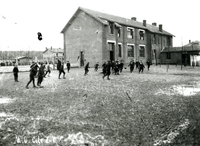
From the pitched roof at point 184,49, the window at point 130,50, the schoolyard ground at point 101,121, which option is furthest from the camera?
the pitched roof at point 184,49

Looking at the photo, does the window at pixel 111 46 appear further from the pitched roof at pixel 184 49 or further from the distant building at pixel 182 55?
the pitched roof at pixel 184 49

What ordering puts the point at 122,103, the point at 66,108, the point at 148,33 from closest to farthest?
the point at 66,108 < the point at 122,103 < the point at 148,33

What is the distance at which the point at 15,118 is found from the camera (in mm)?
6445

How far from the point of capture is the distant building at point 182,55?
38.8m

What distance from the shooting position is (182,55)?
40594 mm

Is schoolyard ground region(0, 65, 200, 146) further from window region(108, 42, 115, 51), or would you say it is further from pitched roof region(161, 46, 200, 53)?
pitched roof region(161, 46, 200, 53)

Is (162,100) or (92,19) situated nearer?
(162,100)

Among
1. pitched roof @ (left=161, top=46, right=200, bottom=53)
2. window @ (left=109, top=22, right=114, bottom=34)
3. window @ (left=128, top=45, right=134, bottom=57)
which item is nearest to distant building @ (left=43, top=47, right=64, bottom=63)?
pitched roof @ (left=161, top=46, right=200, bottom=53)

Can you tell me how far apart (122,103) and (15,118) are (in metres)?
3.83

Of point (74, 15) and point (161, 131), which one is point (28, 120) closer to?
point (161, 131)

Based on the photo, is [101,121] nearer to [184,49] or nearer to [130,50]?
[130,50]

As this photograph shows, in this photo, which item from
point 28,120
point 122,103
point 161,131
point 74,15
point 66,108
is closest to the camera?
point 161,131

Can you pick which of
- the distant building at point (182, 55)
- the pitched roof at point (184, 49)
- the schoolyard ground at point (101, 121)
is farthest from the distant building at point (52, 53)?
the schoolyard ground at point (101, 121)

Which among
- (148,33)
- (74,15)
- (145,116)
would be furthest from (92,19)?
(145,116)
